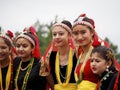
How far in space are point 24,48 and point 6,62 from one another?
2.02 feet

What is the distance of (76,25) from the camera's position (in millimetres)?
6809

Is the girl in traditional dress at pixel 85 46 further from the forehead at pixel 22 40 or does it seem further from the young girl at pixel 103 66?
the forehead at pixel 22 40

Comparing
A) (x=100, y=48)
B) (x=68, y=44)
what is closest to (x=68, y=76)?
(x=68, y=44)

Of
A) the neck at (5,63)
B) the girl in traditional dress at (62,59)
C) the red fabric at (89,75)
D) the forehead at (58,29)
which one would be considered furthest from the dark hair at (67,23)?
the neck at (5,63)

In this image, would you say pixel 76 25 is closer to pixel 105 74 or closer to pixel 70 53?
pixel 70 53

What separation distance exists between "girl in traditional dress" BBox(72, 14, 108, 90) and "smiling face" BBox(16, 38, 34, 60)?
3.12 ft

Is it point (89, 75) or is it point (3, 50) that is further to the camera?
point (3, 50)

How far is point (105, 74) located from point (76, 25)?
1191 mm

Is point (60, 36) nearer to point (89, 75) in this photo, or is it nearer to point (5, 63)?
point (89, 75)

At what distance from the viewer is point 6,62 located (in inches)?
305

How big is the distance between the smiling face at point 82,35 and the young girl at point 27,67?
1.05 meters

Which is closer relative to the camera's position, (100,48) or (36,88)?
(100,48)

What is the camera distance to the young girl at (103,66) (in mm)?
5938

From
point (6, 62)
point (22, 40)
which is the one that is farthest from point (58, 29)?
point (6, 62)
